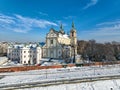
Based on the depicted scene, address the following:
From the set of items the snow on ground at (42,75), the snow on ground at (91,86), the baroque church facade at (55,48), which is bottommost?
the snow on ground at (91,86)

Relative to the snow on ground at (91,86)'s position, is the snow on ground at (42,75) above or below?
above

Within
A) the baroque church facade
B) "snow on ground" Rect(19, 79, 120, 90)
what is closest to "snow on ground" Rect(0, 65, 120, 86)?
"snow on ground" Rect(19, 79, 120, 90)

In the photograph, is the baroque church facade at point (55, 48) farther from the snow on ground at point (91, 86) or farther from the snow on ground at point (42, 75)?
the snow on ground at point (91, 86)

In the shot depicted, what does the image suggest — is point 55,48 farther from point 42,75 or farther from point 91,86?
point 91,86

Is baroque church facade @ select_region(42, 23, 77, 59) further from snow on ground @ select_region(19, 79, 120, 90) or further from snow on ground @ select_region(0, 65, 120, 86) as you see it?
snow on ground @ select_region(19, 79, 120, 90)

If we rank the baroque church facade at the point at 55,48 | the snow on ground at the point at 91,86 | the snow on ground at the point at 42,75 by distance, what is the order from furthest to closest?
the baroque church facade at the point at 55,48, the snow on ground at the point at 42,75, the snow on ground at the point at 91,86

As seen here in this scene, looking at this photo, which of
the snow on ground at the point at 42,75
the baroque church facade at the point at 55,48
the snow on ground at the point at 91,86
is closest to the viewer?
the snow on ground at the point at 91,86

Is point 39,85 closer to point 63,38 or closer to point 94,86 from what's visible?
point 94,86

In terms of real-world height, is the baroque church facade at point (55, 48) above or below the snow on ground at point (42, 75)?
above

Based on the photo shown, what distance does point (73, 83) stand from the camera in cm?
1598

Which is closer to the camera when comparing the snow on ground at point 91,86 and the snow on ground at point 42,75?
the snow on ground at point 91,86

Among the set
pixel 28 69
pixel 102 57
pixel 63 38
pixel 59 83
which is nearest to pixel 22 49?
pixel 63 38

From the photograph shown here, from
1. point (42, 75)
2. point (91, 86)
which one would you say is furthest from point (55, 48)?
point (91, 86)

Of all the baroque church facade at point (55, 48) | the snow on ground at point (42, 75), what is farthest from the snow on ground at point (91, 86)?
the baroque church facade at point (55, 48)
